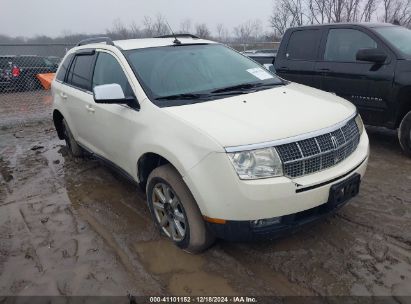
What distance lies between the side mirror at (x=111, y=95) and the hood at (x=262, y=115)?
0.53 metres

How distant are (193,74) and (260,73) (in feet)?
2.57

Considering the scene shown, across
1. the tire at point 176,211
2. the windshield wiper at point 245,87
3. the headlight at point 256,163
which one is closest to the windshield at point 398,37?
the windshield wiper at point 245,87

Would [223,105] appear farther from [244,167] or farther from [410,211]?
[410,211]

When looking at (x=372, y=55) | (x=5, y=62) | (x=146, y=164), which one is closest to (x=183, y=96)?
(x=146, y=164)

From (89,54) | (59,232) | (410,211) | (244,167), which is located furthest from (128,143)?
(410,211)

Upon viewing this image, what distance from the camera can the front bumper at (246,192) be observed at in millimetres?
2551

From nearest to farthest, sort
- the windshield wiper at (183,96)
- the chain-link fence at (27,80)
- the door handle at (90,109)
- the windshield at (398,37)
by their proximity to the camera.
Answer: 1. the windshield wiper at (183,96)
2. the door handle at (90,109)
3. the windshield at (398,37)
4. the chain-link fence at (27,80)

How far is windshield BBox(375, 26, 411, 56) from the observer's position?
5.09 m

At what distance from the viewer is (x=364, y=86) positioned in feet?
17.3

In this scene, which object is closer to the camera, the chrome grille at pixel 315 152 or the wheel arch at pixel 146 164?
the chrome grille at pixel 315 152

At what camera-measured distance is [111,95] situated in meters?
3.37

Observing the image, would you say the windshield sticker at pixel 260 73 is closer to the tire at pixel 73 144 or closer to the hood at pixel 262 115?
the hood at pixel 262 115

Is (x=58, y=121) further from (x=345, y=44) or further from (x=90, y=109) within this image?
(x=345, y=44)

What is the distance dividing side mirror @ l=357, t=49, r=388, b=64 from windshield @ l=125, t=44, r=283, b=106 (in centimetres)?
168
